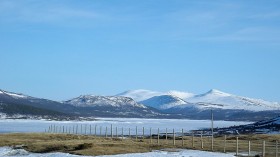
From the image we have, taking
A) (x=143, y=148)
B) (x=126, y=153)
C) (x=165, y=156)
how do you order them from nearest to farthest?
1. (x=165, y=156)
2. (x=126, y=153)
3. (x=143, y=148)

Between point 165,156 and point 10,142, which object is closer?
point 165,156

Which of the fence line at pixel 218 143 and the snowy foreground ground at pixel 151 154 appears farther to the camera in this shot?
the fence line at pixel 218 143

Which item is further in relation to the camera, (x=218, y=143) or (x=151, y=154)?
(x=218, y=143)

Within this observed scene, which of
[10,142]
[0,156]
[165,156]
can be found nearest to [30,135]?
[10,142]

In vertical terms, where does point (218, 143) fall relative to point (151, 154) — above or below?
above

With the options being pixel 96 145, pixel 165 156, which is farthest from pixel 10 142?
pixel 165 156

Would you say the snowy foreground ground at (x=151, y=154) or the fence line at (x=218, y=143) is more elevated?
the fence line at (x=218, y=143)

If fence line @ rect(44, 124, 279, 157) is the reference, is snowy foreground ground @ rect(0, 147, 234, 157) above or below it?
below

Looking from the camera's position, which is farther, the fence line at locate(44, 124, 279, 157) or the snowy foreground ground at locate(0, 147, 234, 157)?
the fence line at locate(44, 124, 279, 157)

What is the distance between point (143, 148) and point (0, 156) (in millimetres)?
14416

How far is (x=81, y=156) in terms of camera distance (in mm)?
47781

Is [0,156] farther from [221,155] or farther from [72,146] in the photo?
[221,155]

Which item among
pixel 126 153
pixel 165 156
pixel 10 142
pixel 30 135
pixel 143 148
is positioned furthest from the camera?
pixel 30 135

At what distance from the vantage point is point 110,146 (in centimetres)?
5769
